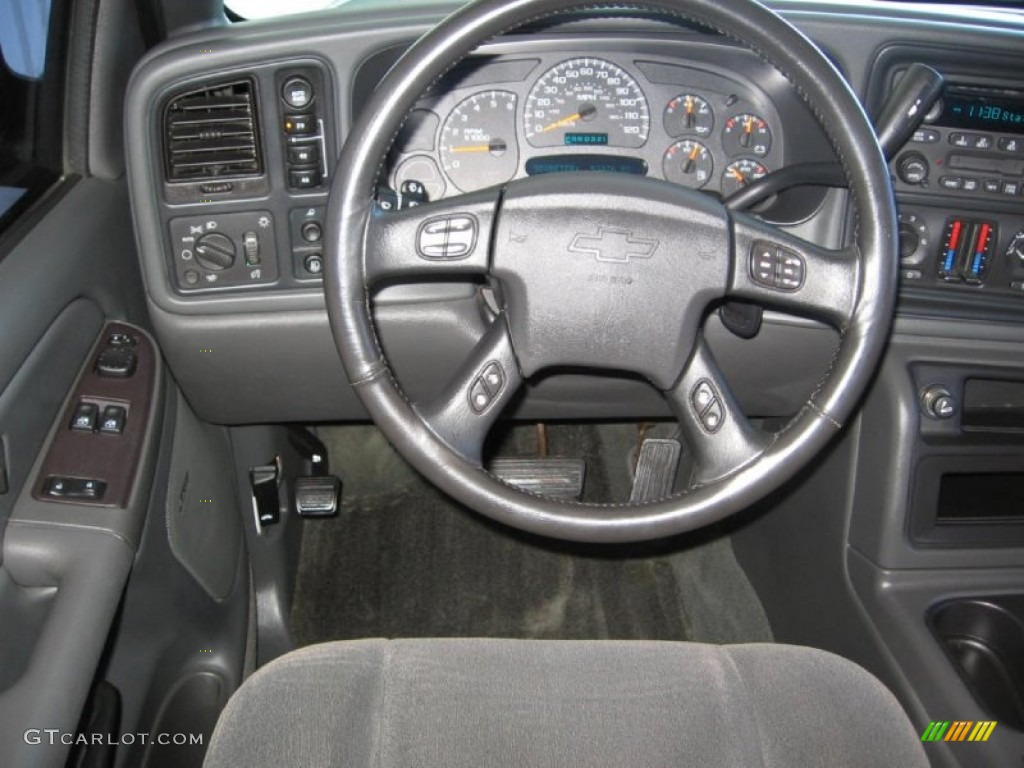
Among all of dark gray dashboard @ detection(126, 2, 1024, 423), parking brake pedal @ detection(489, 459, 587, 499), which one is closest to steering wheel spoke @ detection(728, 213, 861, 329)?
dark gray dashboard @ detection(126, 2, 1024, 423)

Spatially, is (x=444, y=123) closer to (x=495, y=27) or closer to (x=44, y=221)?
(x=495, y=27)

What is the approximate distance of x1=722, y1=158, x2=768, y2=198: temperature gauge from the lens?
166 centimetres

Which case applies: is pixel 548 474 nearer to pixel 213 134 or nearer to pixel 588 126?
pixel 588 126

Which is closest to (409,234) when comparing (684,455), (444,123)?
(444,123)

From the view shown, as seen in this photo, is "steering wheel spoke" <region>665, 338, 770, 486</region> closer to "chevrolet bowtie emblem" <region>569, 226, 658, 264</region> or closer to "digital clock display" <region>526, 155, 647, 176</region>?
"chevrolet bowtie emblem" <region>569, 226, 658, 264</region>

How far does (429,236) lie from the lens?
3.90ft

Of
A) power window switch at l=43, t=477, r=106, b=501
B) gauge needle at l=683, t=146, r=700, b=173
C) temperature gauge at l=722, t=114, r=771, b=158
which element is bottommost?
power window switch at l=43, t=477, r=106, b=501

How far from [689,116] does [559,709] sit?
3.22 feet

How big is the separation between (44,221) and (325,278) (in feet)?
1.93

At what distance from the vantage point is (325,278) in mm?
1158

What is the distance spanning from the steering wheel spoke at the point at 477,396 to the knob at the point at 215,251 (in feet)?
1.79

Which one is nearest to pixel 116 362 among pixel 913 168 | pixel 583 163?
pixel 583 163

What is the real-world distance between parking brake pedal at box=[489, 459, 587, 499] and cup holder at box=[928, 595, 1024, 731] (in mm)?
703

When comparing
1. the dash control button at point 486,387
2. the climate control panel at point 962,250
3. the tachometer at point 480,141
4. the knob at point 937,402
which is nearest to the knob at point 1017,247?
the climate control panel at point 962,250
